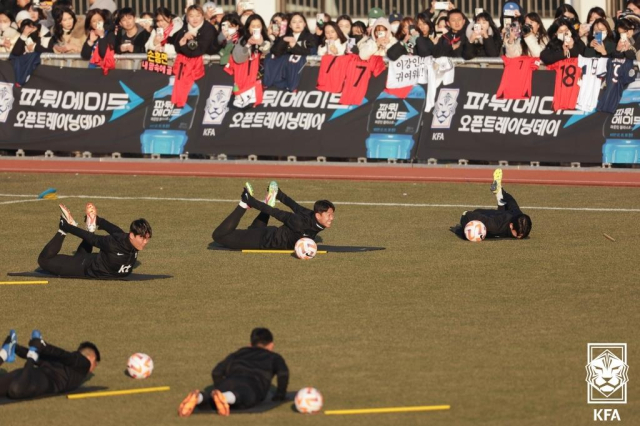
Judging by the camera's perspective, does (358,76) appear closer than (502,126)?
No

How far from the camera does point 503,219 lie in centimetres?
1931

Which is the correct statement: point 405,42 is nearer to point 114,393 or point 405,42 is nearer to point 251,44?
point 251,44

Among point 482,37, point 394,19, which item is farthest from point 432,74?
point 394,19

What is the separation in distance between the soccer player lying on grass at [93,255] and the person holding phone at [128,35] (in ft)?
42.4

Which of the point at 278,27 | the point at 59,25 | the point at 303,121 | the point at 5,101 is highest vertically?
the point at 59,25

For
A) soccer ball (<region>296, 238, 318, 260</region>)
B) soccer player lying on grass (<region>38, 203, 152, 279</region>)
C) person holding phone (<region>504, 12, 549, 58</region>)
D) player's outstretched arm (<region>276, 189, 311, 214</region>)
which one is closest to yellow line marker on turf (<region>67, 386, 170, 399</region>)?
soccer player lying on grass (<region>38, 203, 152, 279</region>)

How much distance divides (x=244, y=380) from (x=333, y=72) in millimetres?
17377

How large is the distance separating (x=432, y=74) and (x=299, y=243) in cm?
1019

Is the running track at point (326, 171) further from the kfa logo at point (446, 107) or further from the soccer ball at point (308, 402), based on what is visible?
the soccer ball at point (308, 402)

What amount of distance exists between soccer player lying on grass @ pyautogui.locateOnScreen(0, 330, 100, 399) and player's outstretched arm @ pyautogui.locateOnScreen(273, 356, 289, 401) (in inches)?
70.8

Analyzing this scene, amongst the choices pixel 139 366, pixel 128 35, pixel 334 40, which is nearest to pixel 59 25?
pixel 128 35

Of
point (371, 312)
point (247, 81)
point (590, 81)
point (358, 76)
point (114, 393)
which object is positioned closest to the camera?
point (114, 393)

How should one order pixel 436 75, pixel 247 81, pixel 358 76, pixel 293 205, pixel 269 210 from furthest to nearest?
1. pixel 247 81
2. pixel 358 76
3. pixel 436 75
4. pixel 293 205
5. pixel 269 210

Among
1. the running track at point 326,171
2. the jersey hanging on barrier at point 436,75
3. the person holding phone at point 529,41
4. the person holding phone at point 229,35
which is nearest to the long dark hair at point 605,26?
the person holding phone at point 529,41
